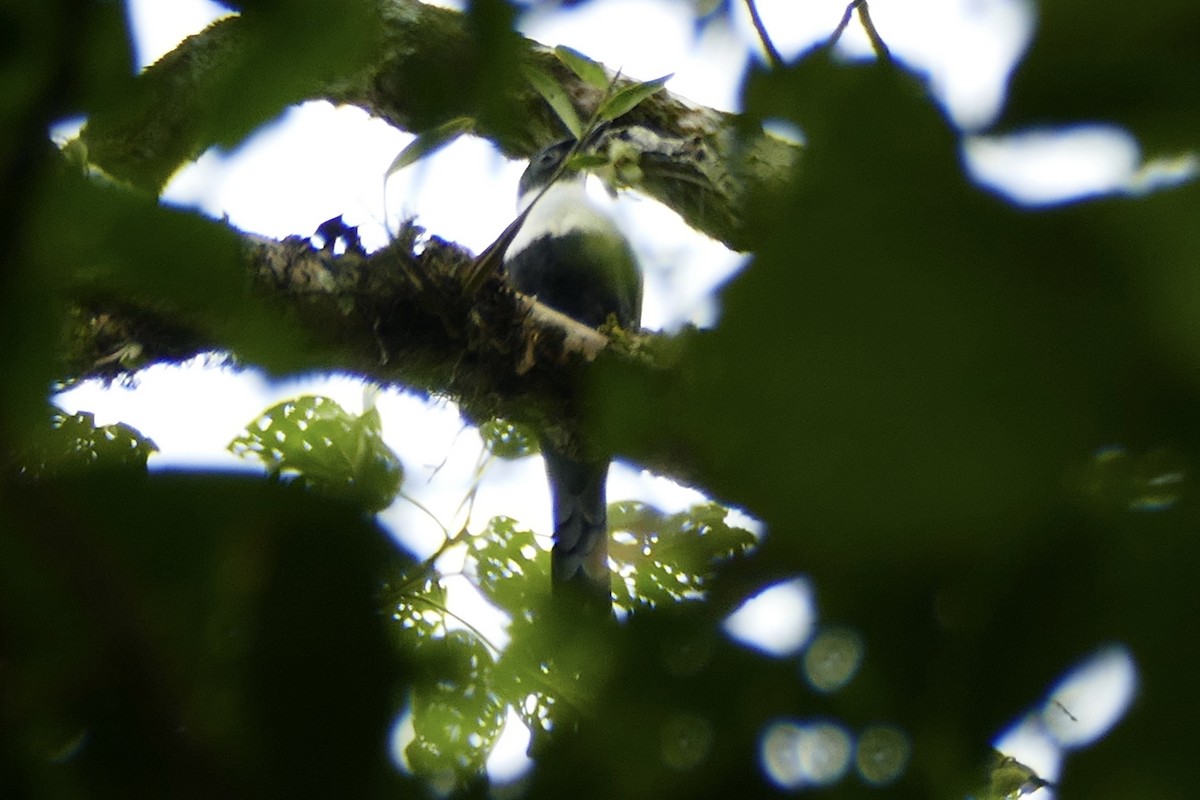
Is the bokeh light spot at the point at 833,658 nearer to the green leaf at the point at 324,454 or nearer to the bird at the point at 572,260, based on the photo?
the green leaf at the point at 324,454

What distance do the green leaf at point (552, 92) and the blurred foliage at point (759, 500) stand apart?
181mm

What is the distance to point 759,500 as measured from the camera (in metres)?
0.19

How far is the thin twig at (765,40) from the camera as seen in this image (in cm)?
24

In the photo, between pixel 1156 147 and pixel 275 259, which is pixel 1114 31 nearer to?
pixel 1156 147

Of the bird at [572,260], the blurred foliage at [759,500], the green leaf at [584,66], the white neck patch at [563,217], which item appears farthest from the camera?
the white neck patch at [563,217]

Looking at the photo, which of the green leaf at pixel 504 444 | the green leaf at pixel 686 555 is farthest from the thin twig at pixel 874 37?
the green leaf at pixel 504 444

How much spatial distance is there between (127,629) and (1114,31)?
22cm

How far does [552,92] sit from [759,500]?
381mm

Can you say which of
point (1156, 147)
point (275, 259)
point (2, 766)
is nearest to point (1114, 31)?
point (1156, 147)

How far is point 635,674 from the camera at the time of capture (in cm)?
24

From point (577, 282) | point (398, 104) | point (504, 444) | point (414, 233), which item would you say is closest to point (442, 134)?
point (398, 104)

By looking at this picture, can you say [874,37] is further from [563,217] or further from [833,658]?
[563,217]

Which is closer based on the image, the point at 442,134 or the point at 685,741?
the point at 685,741

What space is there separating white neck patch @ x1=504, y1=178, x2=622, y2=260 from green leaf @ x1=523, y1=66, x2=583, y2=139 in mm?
1544
